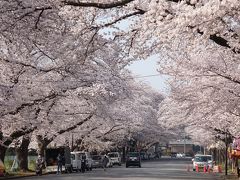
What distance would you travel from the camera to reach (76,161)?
1949 inches

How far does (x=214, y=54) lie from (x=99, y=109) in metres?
15.4

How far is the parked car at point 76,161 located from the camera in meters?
48.9

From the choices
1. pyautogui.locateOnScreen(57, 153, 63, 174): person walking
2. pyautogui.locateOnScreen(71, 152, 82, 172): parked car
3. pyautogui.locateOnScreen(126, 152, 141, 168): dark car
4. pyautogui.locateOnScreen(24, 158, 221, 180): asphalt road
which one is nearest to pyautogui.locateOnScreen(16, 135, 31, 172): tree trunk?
pyautogui.locateOnScreen(57, 153, 63, 174): person walking

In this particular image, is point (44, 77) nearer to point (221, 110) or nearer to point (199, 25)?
point (221, 110)

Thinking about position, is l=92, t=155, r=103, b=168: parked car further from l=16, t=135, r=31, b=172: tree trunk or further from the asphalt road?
l=16, t=135, r=31, b=172: tree trunk

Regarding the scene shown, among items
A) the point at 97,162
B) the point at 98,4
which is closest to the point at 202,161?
the point at 97,162

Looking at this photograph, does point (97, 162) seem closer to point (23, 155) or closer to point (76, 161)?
point (76, 161)

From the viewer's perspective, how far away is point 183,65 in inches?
1144

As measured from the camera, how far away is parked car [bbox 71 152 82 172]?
4891cm

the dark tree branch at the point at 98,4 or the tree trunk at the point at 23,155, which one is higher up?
the dark tree branch at the point at 98,4

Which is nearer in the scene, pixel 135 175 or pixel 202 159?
pixel 135 175

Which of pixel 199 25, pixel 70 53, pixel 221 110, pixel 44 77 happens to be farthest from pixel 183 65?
pixel 199 25

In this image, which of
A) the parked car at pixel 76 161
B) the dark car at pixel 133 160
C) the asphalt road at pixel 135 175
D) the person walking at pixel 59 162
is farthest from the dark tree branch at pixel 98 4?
the dark car at pixel 133 160

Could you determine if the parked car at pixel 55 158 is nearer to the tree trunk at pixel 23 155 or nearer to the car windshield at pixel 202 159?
the tree trunk at pixel 23 155
